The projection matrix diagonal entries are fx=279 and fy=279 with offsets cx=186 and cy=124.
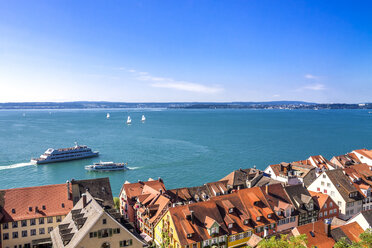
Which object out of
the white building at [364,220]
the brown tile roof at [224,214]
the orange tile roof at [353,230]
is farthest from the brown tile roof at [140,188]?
the white building at [364,220]

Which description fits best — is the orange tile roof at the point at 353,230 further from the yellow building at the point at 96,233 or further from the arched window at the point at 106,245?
the arched window at the point at 106,245

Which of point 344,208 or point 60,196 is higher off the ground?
point 60,196

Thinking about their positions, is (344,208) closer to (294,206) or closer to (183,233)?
(294,206)

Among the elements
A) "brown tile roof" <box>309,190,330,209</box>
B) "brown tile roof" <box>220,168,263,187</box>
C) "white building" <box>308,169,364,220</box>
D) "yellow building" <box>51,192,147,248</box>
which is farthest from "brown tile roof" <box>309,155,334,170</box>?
"yellow building" <box>51,192,147,248</box>

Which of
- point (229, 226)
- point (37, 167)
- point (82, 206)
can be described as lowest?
point (37, 167)

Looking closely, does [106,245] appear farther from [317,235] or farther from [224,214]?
[317,235]

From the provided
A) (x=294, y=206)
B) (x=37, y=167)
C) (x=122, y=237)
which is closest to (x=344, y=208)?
(x=294, y=206)
